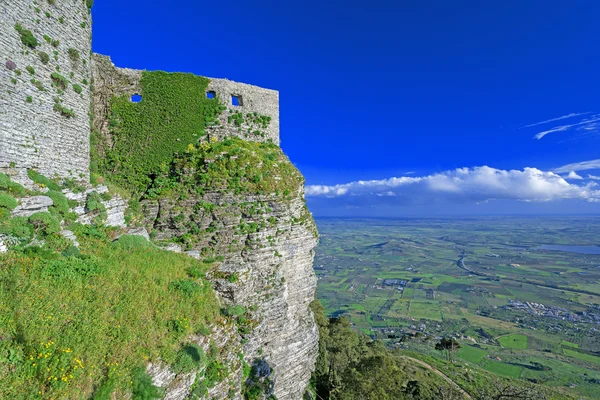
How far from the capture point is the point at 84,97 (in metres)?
16.2

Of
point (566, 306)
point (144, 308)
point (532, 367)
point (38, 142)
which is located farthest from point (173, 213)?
point (566, 306)

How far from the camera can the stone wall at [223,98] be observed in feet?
63.8

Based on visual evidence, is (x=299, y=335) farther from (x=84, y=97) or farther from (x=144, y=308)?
(x=84, y=97)

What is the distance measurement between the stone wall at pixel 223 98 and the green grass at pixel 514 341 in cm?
7824

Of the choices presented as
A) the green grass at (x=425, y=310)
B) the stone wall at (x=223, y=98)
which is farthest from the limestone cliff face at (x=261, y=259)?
the green grass at (x=425, y=310)

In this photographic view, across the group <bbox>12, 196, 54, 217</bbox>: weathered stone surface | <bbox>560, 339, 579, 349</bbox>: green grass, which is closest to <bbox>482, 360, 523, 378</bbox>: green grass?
<bbox>560, 339, 579, 349</bbox>: green grass

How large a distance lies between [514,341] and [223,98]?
86.9 metres

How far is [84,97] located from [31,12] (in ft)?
14.1

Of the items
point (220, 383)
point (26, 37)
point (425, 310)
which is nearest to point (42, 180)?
point (26, 37)

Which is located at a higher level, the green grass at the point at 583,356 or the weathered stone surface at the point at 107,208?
the weathered stone surface at the point at 107,208

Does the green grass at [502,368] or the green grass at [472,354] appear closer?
the green grass at [502,368]

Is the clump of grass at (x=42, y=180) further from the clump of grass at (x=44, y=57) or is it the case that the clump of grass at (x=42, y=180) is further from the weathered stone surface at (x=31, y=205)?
the clump of grass at (x=44, y=57)

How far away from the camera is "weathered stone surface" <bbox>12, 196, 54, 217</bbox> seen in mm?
10662

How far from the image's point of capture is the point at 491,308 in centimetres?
9638
